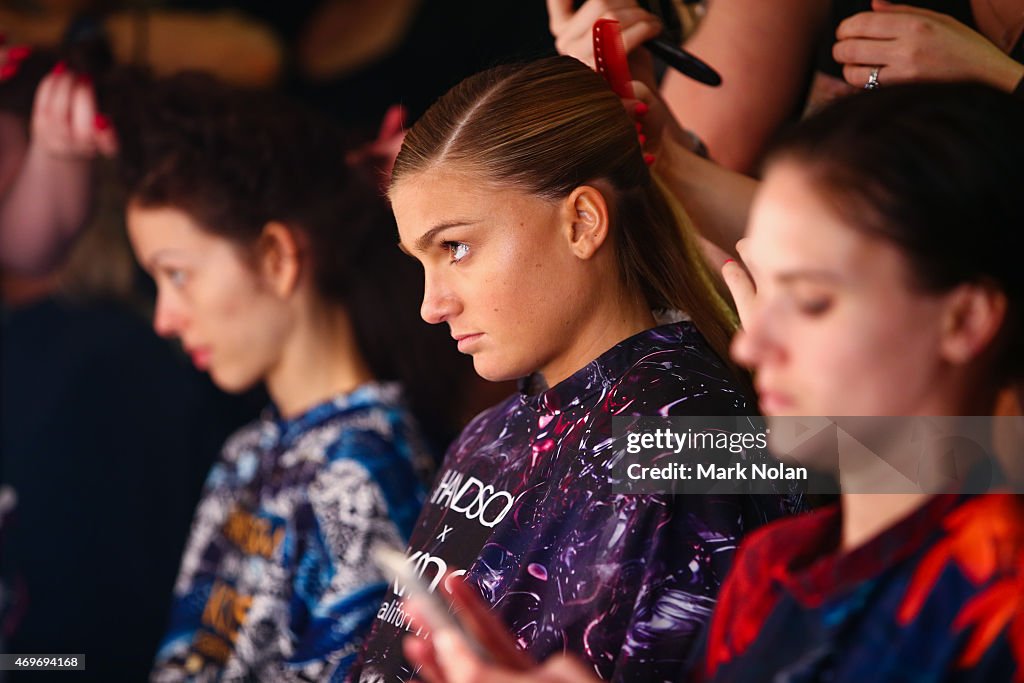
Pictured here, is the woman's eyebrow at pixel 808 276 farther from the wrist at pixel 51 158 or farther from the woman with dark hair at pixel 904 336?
the wrist at pixel 51 158

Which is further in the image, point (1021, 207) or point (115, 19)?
point (115, 19)

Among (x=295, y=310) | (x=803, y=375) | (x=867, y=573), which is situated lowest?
(x=295, y=310)

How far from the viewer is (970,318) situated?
0.69 metres

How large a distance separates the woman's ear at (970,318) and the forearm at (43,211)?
1998 mm

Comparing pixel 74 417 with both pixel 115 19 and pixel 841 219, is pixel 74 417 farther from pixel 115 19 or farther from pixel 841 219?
pixel 841 219

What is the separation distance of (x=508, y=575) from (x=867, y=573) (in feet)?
1.33

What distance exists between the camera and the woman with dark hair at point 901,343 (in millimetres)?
673

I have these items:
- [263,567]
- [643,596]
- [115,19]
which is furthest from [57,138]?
[643,596]

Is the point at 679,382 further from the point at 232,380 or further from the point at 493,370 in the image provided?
the point at 232,380

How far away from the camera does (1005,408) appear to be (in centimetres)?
74

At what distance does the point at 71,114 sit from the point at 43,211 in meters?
0.46

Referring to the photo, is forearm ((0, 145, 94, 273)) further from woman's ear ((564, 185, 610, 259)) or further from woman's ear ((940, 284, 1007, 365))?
woman's ear ((940, 284, 1007, 365))

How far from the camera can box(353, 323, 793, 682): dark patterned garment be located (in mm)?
925

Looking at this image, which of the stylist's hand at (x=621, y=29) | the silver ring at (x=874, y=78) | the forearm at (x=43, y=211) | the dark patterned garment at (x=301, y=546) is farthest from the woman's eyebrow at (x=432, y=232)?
the forearm at (x=43, y=211)
